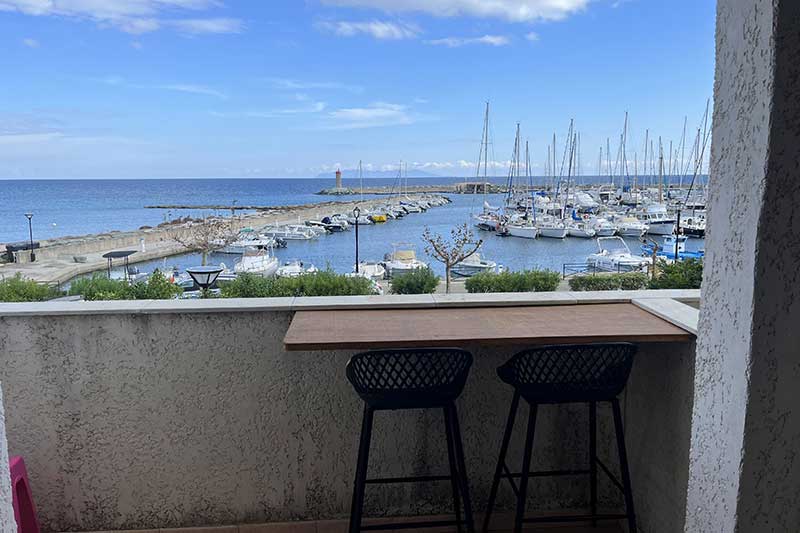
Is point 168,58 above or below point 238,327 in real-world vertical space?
above

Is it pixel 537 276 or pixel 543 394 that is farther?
pixel 537 276

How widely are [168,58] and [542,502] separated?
41.7 metres

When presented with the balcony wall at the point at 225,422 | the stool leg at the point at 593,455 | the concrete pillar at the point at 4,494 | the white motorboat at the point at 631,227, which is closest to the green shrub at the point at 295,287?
the balcony wall at the point at 225,422

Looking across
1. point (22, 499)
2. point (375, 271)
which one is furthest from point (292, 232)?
point (22, 499)

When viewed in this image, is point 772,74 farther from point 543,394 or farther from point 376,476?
point 376,476

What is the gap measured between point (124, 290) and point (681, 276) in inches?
173

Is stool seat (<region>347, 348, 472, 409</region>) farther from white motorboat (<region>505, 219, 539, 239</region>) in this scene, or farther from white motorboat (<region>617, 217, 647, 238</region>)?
white motorboat (<region>617, 217, 647, 238</region>)

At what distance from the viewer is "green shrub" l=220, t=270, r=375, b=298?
4.39 meters

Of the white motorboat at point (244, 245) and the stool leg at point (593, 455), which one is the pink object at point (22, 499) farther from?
the white motorboat at point (244, 245)

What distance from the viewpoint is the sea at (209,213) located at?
24.5 meters

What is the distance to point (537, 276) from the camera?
21.8 feet

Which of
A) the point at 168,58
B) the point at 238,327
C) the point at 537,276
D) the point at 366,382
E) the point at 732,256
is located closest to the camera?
the point at 732,256

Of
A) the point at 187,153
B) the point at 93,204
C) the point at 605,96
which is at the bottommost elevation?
the point at 93,204

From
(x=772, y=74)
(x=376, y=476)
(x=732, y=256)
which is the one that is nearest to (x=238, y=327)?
(x=376, y=476)
